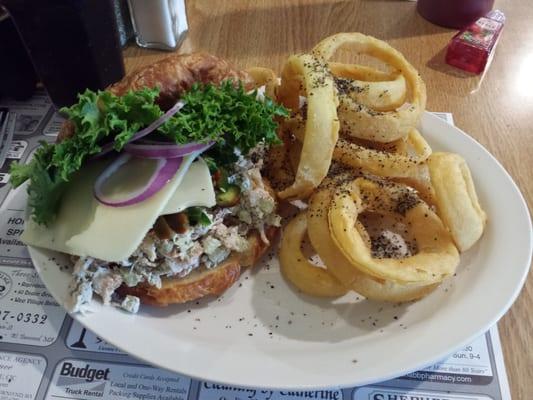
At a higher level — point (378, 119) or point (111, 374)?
point (378, 119)

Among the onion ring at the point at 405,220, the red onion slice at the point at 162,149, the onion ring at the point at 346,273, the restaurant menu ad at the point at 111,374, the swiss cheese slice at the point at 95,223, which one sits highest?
the red onion slice at the point at 162,149

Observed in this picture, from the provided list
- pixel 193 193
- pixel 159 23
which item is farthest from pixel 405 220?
pixel 159 23

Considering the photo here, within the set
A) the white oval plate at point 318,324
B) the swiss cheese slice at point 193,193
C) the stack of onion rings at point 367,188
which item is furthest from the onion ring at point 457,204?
the swiss cheese slice at point 193,193

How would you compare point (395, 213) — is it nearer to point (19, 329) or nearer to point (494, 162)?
point (494, 162)

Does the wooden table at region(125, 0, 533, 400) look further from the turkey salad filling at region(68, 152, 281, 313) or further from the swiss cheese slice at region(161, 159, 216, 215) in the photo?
the swiss cheese slice at region(161, 159, 216, 215)

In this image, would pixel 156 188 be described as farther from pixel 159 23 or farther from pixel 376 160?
pixel 159 23

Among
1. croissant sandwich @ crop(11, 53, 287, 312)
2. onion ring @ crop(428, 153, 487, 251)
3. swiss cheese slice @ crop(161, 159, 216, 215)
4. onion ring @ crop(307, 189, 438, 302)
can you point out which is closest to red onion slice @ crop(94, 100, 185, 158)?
croissant sandwich @ crop(11, 53, 287, 312)

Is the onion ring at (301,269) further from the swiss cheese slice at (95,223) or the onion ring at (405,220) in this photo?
the swiss cheese slice at (95,223)

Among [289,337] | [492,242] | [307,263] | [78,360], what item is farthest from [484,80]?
[78,360]
